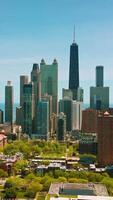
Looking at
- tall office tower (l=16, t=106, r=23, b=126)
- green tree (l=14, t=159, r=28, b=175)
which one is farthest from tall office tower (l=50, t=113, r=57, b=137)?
green tree (l=14, t=159, r=28, b=175)

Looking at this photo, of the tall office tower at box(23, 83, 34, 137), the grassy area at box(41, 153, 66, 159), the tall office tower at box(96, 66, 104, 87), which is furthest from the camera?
the tall office tower at box(96, 66, 104, 87)

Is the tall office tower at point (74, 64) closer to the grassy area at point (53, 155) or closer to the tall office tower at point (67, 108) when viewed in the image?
the tall office tower at point (67, 108)

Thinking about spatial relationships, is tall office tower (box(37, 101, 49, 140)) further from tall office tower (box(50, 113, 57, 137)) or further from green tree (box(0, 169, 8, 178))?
green tree (box(0, 169, 8, 178))

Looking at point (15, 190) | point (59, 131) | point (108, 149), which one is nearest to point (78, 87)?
point (59, 131)

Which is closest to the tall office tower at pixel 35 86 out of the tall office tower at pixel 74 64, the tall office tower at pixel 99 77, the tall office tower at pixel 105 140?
the tall office tower at pixel 74 64

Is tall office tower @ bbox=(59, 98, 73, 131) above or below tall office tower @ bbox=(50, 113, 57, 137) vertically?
above

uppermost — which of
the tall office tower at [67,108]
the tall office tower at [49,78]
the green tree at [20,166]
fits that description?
the tall office tower at [49,78]
